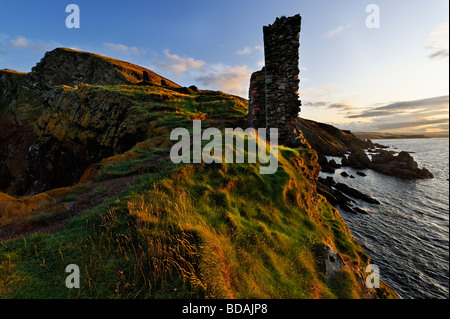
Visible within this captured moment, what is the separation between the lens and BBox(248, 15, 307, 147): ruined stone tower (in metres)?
11.9

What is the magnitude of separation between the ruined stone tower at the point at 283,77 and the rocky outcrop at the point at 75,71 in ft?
203

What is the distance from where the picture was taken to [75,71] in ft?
216

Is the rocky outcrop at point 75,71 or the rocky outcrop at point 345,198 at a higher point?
the rocky outcrop at point 75,71

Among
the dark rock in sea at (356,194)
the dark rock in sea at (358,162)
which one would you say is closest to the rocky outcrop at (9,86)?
the dark rock in sea at (356,194)

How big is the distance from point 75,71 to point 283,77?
8658 centimetres

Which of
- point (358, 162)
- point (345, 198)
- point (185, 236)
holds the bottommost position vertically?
point (345, 198)

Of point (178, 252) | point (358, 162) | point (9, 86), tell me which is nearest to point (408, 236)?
point (178, 252)

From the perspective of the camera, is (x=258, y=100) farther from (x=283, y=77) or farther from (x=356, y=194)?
(x=356, y=194)

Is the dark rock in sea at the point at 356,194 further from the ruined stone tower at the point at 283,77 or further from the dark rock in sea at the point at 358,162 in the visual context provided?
the dark rock in sea at the point at 358,162

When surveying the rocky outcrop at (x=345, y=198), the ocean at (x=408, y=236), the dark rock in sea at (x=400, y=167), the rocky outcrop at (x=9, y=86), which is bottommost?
the ocean at (x=408, y=236)

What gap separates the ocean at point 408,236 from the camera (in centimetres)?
1335
